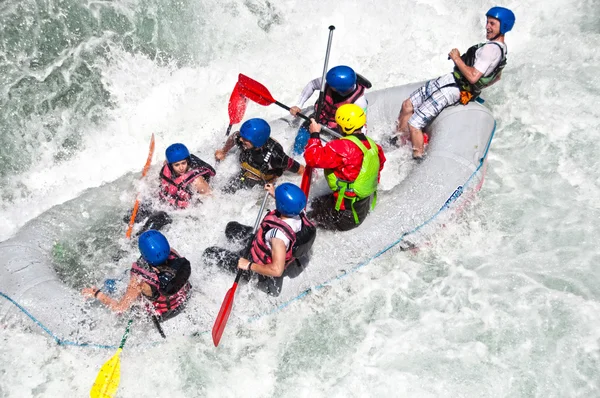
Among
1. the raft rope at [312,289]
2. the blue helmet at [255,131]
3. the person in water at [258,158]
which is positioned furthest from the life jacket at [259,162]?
the raft rope at [312,289]

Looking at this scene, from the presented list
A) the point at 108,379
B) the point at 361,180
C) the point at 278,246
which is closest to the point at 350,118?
the point at 361,180

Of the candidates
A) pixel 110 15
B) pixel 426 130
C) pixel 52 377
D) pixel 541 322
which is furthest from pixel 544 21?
pixel 52 377

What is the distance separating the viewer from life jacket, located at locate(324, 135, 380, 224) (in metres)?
4.52

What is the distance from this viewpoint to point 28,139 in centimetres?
671

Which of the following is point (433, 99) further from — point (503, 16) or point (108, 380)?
point (108, 380)

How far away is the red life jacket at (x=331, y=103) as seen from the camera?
5.39 meters

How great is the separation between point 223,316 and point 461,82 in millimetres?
3230

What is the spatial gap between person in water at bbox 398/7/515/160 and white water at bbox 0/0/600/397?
950 mm

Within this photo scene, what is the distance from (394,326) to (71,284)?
2746mm

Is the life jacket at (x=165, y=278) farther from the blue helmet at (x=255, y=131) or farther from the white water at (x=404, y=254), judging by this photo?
the blue helmet at (x=255, y=131)

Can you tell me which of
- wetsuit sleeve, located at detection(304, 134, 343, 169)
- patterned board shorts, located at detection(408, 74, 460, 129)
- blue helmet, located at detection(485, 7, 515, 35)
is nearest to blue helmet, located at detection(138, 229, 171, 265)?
wetsuit sleeve, located at detection(304, 134, 343, 169)

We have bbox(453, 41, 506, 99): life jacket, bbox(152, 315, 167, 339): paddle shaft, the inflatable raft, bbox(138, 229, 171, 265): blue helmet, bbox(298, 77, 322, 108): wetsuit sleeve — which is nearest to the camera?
bbox(138, 229, 171, 265): blue helmet

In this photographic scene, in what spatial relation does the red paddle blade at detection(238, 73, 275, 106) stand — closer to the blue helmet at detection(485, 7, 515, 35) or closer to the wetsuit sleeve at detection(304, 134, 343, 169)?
the wetsuit sleeve at detection(304, 134, 343, 169)

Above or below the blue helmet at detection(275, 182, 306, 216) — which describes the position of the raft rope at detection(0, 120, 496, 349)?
below
